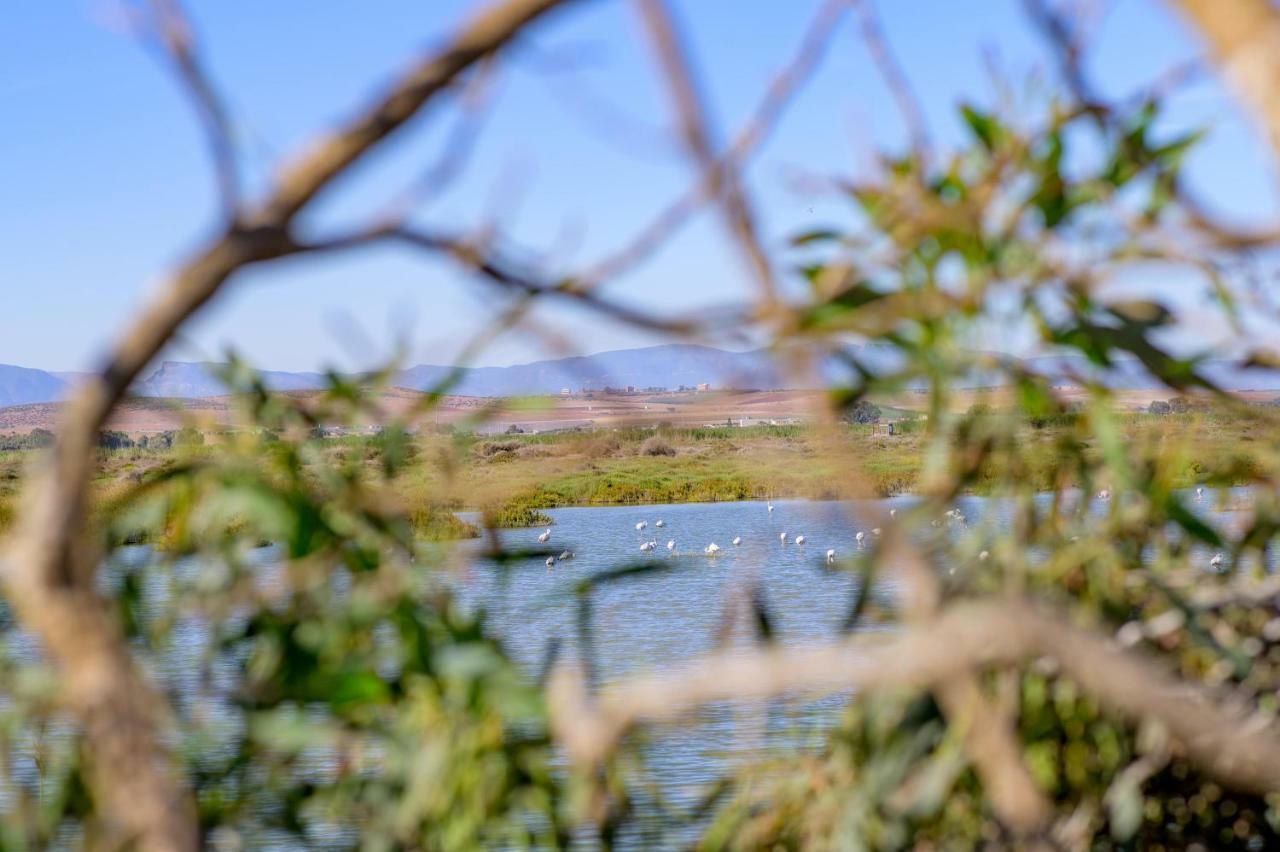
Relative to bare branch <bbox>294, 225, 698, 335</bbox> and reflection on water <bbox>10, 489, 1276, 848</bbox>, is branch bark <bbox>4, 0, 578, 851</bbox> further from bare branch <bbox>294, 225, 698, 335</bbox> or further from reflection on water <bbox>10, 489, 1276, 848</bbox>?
reflection on water <bbox>10, 489, 1276, 848</bbox>

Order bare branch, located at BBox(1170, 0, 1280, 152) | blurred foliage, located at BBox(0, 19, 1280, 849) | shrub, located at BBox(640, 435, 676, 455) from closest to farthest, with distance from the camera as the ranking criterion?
1. bare branch, located at BBox(1170, 0, 1280, 152)
2. blurred foliage, located at BBox(0, 19, 1280, 849)
3. shrub, located at BBox(640, 435, 676, 455)

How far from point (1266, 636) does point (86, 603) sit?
2.73 feet

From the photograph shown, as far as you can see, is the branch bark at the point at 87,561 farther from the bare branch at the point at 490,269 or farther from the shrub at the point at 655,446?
the shrub at the point at 655,446

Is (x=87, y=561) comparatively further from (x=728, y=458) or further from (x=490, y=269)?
(x=728, y=458)

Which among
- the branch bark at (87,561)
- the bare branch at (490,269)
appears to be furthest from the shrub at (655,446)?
Answer: the branch bark at (87,561)

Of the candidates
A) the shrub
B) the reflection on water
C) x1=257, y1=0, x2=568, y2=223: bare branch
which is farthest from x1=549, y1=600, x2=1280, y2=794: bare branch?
the shrub

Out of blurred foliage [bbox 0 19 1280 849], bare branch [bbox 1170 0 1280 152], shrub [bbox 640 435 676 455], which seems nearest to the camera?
bare branch [bbox 1170 0 1280 152]

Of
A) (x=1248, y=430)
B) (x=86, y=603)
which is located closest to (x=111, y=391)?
(x=86, y=603)

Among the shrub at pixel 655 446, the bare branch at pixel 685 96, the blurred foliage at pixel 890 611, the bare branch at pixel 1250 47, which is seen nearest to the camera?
the bare branch at pixel 1250 47

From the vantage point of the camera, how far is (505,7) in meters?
0.52

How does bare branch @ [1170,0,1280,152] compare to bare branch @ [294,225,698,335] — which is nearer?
bare branch @ [1170,0,1280,152]

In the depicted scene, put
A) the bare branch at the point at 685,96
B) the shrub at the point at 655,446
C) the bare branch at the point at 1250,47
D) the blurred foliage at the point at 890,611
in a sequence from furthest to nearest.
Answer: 1. the shrub at the point at 655,446
2. the blurred foliage at the point at 890,611
3. the bare branch at the point at 685,96
4. the bare branch at the point at 1250,47

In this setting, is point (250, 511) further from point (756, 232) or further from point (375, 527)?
point (756, 232)

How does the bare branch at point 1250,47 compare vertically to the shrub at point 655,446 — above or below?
below
